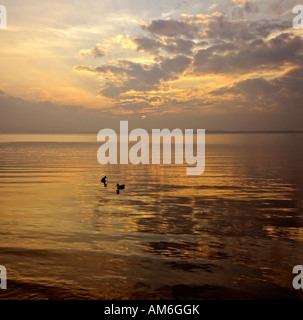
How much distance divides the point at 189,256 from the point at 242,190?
19495 mm

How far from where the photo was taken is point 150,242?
709 inches

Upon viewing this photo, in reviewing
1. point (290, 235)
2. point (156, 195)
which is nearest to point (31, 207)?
point (156, 195)

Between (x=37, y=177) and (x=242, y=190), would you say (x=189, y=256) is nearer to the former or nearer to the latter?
(x=242, y=190)

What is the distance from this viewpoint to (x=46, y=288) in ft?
41.2

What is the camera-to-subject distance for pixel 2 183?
37125 millimetres

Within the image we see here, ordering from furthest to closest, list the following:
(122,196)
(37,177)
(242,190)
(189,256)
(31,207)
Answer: (37,177) → (242,190) → (122,196) → (31,207) → (189,256)

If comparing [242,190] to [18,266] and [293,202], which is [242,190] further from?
[18,266]

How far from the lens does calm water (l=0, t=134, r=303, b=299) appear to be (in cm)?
1283

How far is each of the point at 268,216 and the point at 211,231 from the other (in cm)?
555

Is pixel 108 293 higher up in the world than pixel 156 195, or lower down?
lower down

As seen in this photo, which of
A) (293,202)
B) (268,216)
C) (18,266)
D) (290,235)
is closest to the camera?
(18,266)

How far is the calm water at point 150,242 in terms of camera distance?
12.8m
